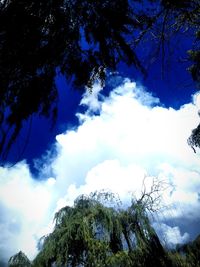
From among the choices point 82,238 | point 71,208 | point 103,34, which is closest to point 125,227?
point 82,238

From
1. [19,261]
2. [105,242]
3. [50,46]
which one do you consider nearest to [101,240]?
[105,242]

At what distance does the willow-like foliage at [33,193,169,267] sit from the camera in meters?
10.0

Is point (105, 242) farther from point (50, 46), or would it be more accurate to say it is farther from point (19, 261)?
point (50, 46)

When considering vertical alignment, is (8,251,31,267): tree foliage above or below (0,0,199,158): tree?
above

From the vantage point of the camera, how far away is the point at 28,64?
3197 mm

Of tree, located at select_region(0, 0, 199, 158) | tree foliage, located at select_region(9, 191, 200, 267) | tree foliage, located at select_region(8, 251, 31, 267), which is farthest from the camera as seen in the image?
tree foliage, located at select_region(8, 251, 31, 267)

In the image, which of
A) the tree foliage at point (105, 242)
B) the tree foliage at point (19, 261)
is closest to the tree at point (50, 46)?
the tree foliage at point (105, 242)

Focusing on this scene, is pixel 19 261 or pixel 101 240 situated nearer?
pixel 101 240

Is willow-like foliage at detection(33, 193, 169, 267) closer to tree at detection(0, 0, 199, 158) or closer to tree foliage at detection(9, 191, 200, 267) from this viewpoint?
tree foliage at detection(9, 191, 200, 267)

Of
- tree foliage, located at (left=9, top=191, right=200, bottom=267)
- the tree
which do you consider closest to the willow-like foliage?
tree foliage, located at (left=9, top=191, right=200, bottom=267)

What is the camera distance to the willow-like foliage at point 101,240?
10.0 metres

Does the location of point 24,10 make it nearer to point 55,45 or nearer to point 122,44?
point 55,45

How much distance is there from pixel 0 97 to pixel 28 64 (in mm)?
507

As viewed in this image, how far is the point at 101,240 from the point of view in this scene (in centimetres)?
1086
